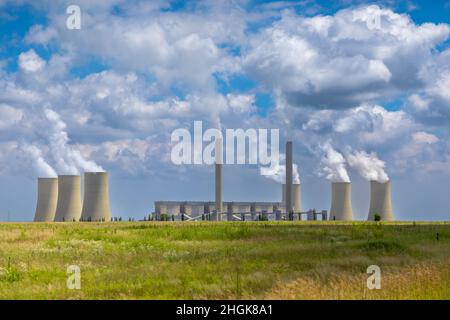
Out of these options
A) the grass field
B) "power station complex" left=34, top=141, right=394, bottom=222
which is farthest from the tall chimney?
the grass field

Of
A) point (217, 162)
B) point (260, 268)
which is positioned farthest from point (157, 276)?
point (217, 162)

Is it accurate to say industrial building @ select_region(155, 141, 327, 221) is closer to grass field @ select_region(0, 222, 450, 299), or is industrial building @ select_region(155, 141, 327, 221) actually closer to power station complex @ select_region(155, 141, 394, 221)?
power station complex @ select_region(155, 141, 394, 221)

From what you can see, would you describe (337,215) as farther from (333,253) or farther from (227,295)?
(227,295)

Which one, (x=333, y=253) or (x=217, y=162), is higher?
(x=217, y=162)

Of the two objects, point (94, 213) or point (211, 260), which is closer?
point (211, 260)

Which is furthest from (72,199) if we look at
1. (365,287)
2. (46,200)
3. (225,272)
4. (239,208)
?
(365,287)
